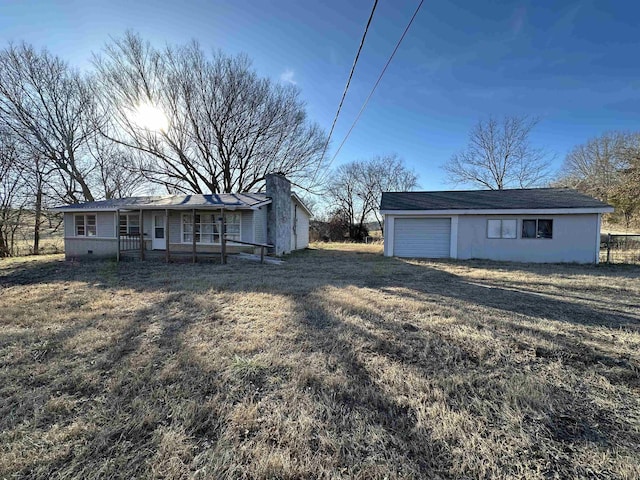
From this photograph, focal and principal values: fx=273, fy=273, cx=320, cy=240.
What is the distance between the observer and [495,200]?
42.6 ft

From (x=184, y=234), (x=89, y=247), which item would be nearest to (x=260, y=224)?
(x=184, y=234)

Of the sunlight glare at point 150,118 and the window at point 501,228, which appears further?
the sunlight glare at point 150,118

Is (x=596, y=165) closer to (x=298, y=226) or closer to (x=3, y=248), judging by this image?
(x=298, y=226)

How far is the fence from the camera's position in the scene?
11.4 metres

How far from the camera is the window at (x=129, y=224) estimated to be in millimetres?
13367

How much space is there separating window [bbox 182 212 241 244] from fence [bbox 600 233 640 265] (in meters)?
15.5

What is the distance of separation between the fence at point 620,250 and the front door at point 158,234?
19.2 meters

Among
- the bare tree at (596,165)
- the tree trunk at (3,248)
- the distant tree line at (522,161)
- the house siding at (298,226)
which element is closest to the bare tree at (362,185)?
the distant tree line at (522,161)

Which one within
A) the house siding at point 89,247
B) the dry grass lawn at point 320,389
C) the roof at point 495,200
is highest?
the roof at point 495,200

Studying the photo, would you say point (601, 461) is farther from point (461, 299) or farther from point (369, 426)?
point (461, 299)

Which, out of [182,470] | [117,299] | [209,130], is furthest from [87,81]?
[182,470]

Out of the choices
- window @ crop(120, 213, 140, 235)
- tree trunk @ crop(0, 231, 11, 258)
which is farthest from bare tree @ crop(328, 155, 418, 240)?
tree trunk @ crop(0, 231, 11, 258)

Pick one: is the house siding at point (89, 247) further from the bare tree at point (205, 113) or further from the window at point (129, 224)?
the bare tree at point (205, 113)

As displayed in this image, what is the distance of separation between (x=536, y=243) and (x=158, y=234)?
678 inches
